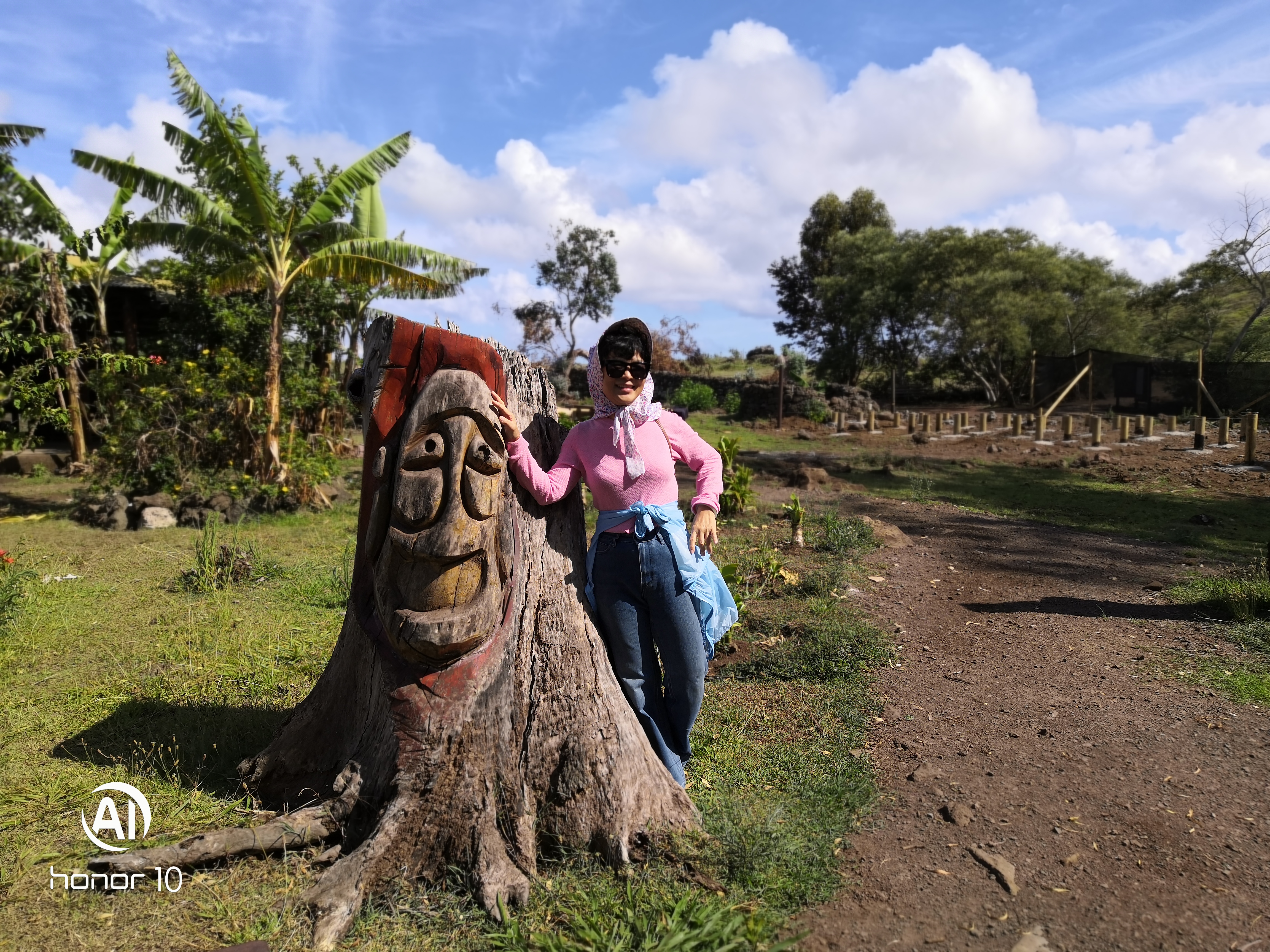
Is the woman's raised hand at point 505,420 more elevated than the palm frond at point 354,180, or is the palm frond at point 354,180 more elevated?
the palm frond at point 354,180

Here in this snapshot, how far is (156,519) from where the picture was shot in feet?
26.8

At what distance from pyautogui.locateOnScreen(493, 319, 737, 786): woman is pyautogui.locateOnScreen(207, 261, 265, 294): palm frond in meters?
8.05

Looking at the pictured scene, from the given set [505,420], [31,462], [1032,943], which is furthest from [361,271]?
[1032,943]

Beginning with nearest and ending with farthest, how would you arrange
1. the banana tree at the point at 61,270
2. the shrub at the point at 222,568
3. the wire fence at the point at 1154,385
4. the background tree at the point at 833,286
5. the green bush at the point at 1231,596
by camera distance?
the green bush at the point at 1231,596, the shrub at the point at 222,568, the banana tree at the point at 61,270, the wire fence at the point at 1154,385, the background tree at the point at 833,286

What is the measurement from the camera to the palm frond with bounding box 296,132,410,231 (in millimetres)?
9352

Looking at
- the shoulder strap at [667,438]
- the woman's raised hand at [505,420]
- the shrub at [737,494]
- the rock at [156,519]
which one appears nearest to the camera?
the woman's raised hand at [505,420]

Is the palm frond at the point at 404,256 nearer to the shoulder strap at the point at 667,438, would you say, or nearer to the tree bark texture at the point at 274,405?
the tree bark texture at the point at 274,405

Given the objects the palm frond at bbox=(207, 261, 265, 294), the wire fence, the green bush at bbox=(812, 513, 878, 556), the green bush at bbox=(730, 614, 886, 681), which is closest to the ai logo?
the green bush at bbox=(730, 614, 886, 681)

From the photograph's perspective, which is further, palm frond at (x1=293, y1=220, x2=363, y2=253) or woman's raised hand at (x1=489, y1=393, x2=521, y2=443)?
palm frond at (x1=293, y1=220, x2=363, y2=253)

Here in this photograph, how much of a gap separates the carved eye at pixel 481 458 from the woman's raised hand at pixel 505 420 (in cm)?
14

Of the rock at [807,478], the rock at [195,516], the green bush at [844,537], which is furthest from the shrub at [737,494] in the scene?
the rock at [195,516]

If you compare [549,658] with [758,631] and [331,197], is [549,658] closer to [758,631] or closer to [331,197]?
[758,631]

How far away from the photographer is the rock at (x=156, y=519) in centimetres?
812

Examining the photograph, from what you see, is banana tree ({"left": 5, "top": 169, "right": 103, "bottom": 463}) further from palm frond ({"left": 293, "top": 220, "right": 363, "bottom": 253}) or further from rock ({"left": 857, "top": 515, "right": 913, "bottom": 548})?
rock ({"left": 857, "top": 515, "right": 913, "bottom": 548})
